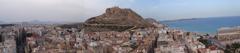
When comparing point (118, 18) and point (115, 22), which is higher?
point (118, 18)

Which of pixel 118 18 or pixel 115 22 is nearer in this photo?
pixel 115 22

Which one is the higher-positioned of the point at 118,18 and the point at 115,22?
the point at 118,18

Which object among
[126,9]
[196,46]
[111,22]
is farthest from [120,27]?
[196,46]

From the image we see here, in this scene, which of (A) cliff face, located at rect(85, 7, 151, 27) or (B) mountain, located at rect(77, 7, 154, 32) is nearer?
(B) mountain, located at rect(77, 7, 154, 32)

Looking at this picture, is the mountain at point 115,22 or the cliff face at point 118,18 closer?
the mountain at point 115,22

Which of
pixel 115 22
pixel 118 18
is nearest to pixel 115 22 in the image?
pixel 115 22

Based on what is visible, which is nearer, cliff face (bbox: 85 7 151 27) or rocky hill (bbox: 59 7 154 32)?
rocky hill (bbox: 59 7 154 32)

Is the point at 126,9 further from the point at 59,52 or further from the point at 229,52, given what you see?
the point at 59,52

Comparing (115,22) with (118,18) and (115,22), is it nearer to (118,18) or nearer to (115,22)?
(115,22)
